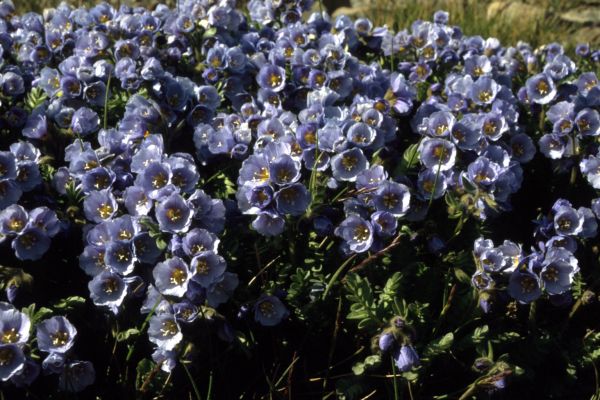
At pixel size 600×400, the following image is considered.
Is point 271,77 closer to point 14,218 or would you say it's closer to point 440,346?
point 14,218

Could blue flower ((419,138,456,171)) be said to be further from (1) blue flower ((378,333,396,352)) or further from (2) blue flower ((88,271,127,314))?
(2) blue flower ((88,271,127,314))

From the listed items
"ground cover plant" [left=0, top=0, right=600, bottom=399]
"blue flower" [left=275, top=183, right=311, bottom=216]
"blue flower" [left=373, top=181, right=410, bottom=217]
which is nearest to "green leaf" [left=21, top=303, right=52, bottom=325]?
"ground cover plant" [left=0, top=0, right=600, bottom=399]

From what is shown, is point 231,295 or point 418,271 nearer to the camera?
point 231,295

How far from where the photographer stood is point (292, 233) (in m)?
2.97

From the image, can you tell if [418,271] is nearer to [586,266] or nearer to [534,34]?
[586,266]

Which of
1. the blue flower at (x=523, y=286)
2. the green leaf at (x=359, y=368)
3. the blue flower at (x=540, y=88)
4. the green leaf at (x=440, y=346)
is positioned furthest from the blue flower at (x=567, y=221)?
the green leaf at (x=359, y=368)

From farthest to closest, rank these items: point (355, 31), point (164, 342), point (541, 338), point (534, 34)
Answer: point (534, 34) → point (355, 31) → point (541, 338) → point (164, 342)

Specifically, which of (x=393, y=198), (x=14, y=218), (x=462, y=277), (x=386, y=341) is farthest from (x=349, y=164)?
(x=14, y=218)

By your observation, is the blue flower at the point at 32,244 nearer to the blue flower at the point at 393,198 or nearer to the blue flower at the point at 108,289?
the blue flower at the point at 108,289

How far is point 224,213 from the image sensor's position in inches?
106

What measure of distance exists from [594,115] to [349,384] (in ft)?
5.44

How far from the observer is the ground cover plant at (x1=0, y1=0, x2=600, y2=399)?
264 centimetres

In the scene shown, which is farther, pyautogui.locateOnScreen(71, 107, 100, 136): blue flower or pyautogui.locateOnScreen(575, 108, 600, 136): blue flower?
pyautogui.locateOnScreen(575, 108, 600, 136): blue flower

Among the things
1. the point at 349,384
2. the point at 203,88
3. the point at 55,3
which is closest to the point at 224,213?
the point at 349,384
